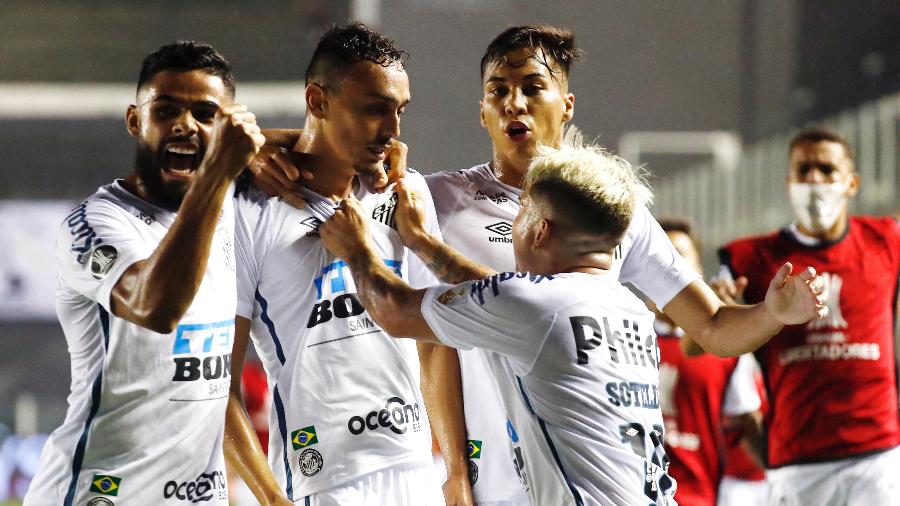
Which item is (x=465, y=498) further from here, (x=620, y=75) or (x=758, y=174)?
(x=620, y=75)

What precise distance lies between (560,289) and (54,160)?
753 inches

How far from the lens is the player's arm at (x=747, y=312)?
3.15 meters

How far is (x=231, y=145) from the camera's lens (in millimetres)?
2549

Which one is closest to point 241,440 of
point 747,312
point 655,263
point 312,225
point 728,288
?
point 312,225

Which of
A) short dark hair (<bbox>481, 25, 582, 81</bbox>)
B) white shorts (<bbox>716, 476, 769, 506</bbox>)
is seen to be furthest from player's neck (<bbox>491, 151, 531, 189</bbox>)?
white shorts (<bbox>716, 476, 769, 506</bbox>)

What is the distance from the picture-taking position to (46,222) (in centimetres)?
2025

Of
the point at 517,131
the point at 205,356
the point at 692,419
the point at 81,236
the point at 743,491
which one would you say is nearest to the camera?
the point at 81,236

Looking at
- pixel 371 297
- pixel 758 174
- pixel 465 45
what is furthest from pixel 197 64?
pixel 465 45

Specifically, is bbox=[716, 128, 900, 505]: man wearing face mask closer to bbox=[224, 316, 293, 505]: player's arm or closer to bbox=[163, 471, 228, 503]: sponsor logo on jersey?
bbox=[224, 316, 293, 505]: player's arm

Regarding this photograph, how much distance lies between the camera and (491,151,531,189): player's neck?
12.0 feet

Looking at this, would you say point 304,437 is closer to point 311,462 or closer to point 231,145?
point 311,462

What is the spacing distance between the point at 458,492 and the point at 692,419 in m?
2.62

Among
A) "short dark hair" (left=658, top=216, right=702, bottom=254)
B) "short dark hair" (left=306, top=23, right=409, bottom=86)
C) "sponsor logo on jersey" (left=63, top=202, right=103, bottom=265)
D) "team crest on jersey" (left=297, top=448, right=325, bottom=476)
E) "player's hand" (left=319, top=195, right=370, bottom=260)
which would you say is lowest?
"team crest on jersey" (left=297, top=448, right=325, bottom=476)

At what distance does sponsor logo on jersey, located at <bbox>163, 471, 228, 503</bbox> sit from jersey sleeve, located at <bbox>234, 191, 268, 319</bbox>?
1.43 ft
